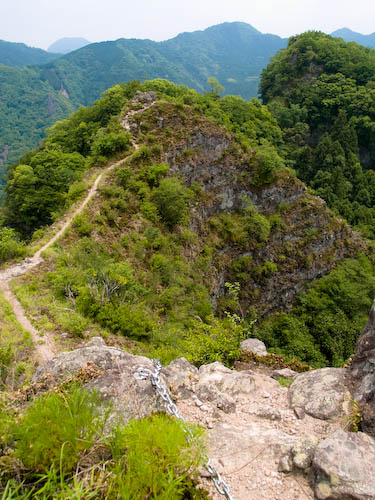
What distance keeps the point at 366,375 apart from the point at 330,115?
66480 millimetres

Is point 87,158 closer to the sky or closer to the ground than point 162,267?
closer to the sky

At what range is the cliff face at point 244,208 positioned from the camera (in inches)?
1307

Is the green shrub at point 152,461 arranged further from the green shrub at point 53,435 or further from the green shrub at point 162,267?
the green shrub at point 162,267

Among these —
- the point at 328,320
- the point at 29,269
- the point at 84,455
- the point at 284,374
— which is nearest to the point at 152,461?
the point at 84,455

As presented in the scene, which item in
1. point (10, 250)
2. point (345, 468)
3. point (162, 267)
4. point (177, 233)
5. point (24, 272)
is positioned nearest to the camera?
point (345, 468)

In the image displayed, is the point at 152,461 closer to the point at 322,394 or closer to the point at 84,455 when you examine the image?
the point at 84,455

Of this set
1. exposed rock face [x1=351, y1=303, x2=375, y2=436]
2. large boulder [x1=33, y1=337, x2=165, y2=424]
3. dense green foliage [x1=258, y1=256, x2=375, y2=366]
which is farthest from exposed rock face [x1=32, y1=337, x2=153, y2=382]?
dense green foliage [x1=258, y1=256, x2=375, y2=366]

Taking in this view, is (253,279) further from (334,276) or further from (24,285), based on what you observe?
(24,285)

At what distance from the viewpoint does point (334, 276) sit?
38375 mm

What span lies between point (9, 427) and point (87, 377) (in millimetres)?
2297

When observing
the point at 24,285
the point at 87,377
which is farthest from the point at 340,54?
the point at 87,377

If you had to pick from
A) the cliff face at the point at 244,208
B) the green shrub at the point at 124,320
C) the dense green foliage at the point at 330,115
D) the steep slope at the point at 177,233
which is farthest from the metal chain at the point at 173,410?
the dense green foliage at the point at 330,115

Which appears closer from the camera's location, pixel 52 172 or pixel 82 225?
pixel 82 225

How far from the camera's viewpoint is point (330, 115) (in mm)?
61625
